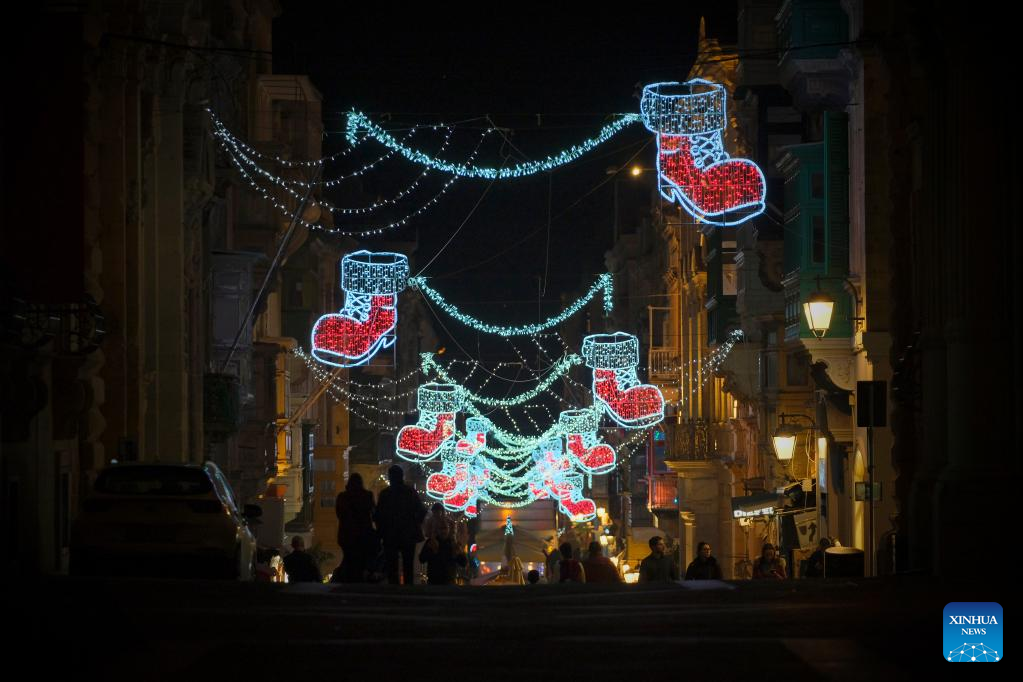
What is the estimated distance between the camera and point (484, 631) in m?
12.6

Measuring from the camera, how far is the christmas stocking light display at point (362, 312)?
136 ft

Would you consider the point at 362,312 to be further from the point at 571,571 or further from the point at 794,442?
the point at 571,571

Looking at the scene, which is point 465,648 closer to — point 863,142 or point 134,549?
point 134,549

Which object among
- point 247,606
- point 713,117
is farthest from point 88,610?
point 713,117

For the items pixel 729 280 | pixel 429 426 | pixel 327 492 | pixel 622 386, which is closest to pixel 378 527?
pixel 729 280

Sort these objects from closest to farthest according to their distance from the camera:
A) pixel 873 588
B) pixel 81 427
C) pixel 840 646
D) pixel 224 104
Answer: pixel 840 646 < pixel 873 588 < pixel 81 427 < pixel 224 104

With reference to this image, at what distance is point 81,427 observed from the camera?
25500 mm

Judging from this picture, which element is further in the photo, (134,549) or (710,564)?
(710,564)

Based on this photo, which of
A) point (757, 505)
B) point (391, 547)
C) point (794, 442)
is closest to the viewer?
point (391, 547)

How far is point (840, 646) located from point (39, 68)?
16554 millimetres

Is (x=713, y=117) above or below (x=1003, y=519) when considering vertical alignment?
above

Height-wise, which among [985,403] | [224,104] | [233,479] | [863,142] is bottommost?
[233,479]

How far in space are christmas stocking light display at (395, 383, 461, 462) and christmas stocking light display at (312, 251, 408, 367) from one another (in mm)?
14275

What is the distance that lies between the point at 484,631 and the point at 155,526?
19.3 feet
